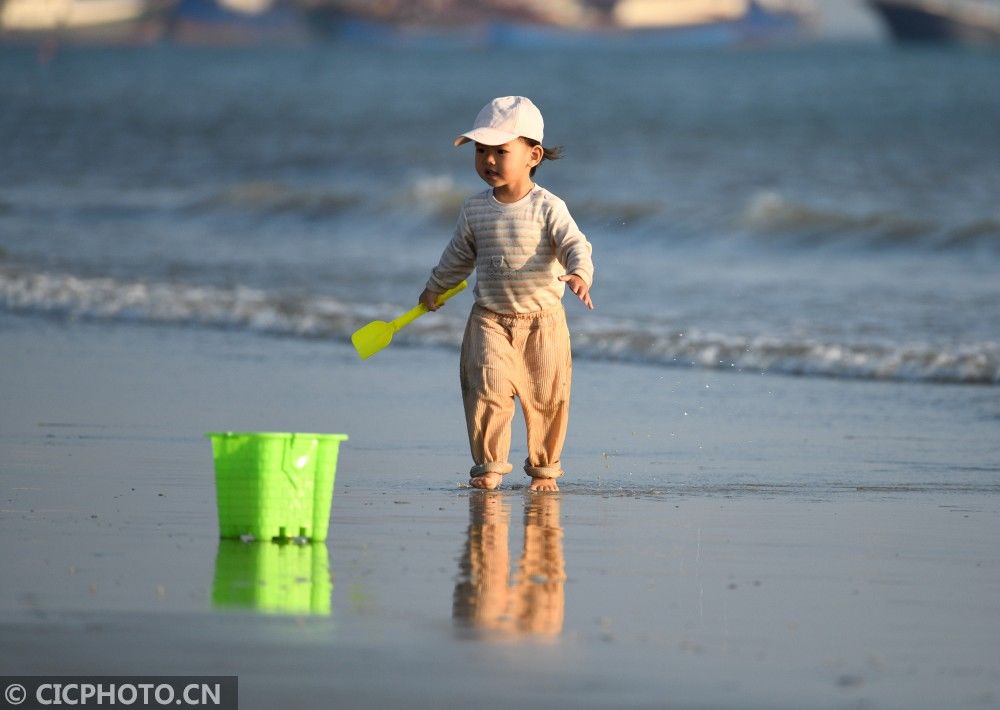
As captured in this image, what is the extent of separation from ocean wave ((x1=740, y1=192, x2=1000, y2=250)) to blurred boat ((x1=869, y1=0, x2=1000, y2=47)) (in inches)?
2665

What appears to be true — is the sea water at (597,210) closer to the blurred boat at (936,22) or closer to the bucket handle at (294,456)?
the bucket handle at (294,456)

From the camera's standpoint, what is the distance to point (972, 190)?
2320cm

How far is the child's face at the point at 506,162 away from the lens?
5.81 m

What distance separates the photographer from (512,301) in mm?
5926

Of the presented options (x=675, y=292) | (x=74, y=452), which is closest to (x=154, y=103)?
(x=675, y=292)

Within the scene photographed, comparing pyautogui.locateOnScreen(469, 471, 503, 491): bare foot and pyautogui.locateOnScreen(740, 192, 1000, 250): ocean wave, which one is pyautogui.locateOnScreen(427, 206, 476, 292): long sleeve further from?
pyautogui.locateOnScreen(740, 192, 1000, 250): ocean wave

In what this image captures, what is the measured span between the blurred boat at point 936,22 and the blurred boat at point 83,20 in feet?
116

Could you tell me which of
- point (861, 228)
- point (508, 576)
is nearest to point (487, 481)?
point (508, 576)

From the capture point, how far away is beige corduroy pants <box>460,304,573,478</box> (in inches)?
233

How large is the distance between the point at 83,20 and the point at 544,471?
55.0m

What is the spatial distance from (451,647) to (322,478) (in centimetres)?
126

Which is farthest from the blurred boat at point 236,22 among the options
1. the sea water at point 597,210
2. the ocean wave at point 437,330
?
the ocean wave at point 437,330

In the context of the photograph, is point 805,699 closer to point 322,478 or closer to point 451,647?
point 451,647

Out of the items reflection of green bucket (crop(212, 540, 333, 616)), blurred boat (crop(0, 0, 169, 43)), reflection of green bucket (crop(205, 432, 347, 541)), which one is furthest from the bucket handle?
blurred boat (crop(0, 0, 169, 43))
